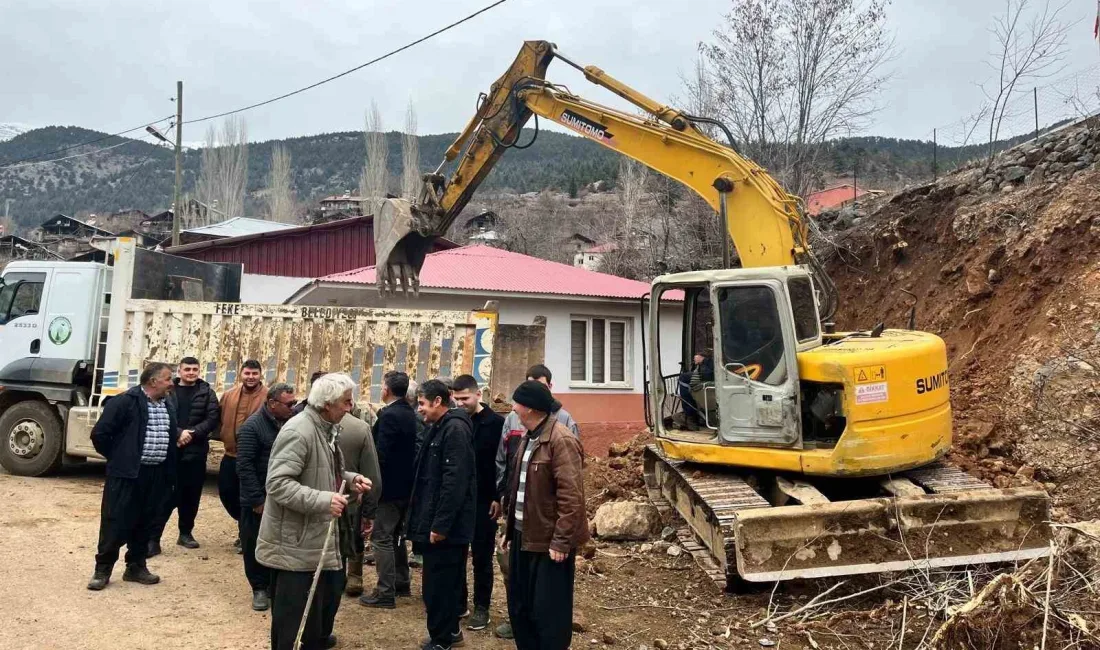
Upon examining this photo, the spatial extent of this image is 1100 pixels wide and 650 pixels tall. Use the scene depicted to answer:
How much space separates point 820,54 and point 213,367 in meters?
14.3

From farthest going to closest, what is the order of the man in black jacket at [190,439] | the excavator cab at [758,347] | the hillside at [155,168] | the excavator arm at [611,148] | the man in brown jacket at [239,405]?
the hillside at [155,168] → the excavator arm at [611,148] → the man in black jacket at [190,439] → the man in brown jacket at [239,405] → the excavator cab at [758,347]

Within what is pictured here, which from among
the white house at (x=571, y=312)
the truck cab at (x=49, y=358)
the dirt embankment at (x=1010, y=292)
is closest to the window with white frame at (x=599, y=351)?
the white house at (x=571, y=312)

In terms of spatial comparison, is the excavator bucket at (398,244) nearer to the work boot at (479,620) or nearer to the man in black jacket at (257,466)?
the man in black jacket at (257,466)

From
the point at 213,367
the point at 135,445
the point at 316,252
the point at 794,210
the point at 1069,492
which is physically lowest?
the point at 1069,492

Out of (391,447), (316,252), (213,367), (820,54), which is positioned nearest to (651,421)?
(391,447)

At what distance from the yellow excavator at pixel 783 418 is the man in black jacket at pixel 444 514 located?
1.98m

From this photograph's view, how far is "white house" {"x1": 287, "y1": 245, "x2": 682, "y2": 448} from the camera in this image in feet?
48.2

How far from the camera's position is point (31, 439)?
10023 millimetres

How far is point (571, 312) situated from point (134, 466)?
1059 centimetres

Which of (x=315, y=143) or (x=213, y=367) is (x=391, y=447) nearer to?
(x=213, y=367)

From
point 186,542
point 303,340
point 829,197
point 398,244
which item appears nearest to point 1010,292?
point 398,244

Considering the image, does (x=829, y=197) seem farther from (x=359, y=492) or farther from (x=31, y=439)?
(x=359, y=492)

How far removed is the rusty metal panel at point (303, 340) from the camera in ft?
29.6

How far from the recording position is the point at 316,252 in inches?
868
